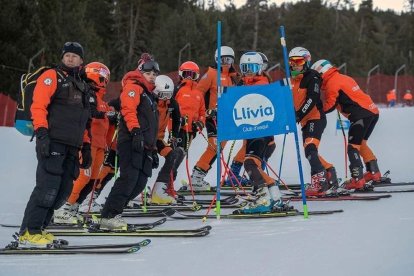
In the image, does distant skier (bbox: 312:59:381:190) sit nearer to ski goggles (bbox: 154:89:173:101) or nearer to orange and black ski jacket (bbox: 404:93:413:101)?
ski goggles (bbox: 154:89:173:101)

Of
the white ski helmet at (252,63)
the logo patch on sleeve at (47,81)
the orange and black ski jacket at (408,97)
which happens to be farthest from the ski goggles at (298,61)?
the orange and black ski jacket at (408,97)

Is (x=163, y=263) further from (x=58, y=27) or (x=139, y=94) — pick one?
(x=58, y=27)

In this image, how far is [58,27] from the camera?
89.8 ft

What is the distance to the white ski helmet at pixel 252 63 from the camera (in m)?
7.99

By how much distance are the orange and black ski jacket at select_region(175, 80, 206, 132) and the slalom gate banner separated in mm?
2563

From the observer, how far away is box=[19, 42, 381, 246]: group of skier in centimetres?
583

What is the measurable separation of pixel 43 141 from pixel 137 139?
1.21 m

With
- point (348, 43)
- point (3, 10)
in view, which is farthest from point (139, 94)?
point (348, 43)

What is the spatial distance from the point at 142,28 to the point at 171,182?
34.6 meters

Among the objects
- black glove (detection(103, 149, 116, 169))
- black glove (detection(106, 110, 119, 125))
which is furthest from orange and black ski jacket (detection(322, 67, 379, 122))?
black glove (detection(103, 149, 116, 169))

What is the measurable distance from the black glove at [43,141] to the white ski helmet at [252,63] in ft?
10.5

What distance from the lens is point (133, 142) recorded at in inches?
258

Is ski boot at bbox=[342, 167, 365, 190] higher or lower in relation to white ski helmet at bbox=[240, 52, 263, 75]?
lower

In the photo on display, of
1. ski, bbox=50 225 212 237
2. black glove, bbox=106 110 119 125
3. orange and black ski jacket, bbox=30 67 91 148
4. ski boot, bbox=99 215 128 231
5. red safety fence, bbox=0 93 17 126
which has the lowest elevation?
ski, bbox=50 225 212 237
